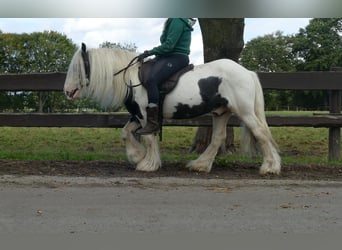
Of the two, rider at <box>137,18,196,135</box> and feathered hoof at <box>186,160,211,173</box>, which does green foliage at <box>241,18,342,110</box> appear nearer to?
rider at <box>137,18,196,135</box>

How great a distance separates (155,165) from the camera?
258 inches

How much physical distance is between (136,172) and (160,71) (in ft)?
4.68

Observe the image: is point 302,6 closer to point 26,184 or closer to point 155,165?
point 26,184

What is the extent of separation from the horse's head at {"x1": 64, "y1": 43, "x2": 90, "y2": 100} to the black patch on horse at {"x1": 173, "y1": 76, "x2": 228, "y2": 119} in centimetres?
136

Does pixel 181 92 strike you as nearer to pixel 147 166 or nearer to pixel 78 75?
pixel 147 166

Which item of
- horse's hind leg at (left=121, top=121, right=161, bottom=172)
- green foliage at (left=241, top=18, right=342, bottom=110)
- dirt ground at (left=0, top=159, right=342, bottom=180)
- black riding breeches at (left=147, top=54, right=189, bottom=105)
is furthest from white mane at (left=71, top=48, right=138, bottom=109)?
green foliage at (left=241, top=18, right=342, bottom=110)

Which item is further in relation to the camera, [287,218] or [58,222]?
[287,218]

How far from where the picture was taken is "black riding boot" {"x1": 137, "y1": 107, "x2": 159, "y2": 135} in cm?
638

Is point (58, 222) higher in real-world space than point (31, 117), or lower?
lower

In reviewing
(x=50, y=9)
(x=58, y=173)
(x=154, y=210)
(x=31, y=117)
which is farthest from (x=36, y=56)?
(x=50, y=9)

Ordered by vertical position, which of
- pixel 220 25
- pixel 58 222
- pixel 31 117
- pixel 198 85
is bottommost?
pixel 58 222

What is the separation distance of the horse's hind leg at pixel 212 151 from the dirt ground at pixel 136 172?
133mm

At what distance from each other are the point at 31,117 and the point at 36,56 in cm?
1625

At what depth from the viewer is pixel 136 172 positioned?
6.45 metres
